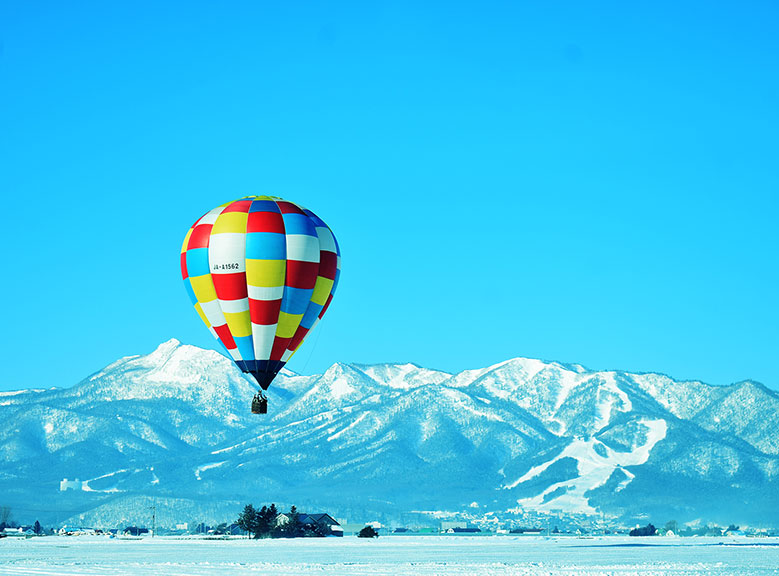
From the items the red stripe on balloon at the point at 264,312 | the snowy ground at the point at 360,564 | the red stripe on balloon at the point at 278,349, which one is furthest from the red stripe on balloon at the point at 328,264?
the snowy ground at the point at 360,564

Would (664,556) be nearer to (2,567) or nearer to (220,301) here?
(220,301)

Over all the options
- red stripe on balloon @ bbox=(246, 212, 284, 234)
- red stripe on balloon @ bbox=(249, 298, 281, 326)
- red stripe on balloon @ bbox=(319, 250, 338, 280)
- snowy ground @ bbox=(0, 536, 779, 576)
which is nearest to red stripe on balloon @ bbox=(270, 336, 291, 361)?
red stripe on balloon @ bbox=(249, 298, 281, 326)

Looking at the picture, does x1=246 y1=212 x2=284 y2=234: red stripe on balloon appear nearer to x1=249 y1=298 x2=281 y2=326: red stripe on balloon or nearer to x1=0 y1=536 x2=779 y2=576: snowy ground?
x1=249 y1=298 x2=281 y2=326: red stripe on balloon

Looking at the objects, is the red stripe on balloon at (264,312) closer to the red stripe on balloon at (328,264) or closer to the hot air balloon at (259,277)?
the hot air balloon at (259,277)

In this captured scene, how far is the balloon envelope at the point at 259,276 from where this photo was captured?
10362 cm

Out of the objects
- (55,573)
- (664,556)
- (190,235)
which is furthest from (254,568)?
(664,556)

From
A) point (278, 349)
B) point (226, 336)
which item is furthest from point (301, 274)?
point (226, 336)

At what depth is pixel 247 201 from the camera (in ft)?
353

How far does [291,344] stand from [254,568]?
1784 centimetres

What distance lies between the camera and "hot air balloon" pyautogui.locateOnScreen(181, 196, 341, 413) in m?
104

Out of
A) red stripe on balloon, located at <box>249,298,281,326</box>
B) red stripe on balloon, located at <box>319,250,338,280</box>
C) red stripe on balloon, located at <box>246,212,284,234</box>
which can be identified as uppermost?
red stripe on balloon, located at <box>246,212,284,234</box>

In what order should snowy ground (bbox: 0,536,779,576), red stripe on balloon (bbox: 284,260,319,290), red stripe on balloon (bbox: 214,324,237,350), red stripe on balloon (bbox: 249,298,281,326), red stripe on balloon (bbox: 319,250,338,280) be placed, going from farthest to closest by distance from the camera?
1. red stripe on balloon (bbox: 319,250,338,280)
2. red stripe on balloon (bbox: 214,324,237,350)
3. red stripe on balloon (bbox: 284,260,319,290)
4. red stripe on balloon (bbox: 249,298,281,326)
5. snowy ground (bbox: 0,536,779,576)

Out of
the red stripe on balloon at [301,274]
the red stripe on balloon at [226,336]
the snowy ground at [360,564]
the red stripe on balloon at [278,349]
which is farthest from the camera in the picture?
the red stripe on balloon at [226,336]

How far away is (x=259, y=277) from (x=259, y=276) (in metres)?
0.08
